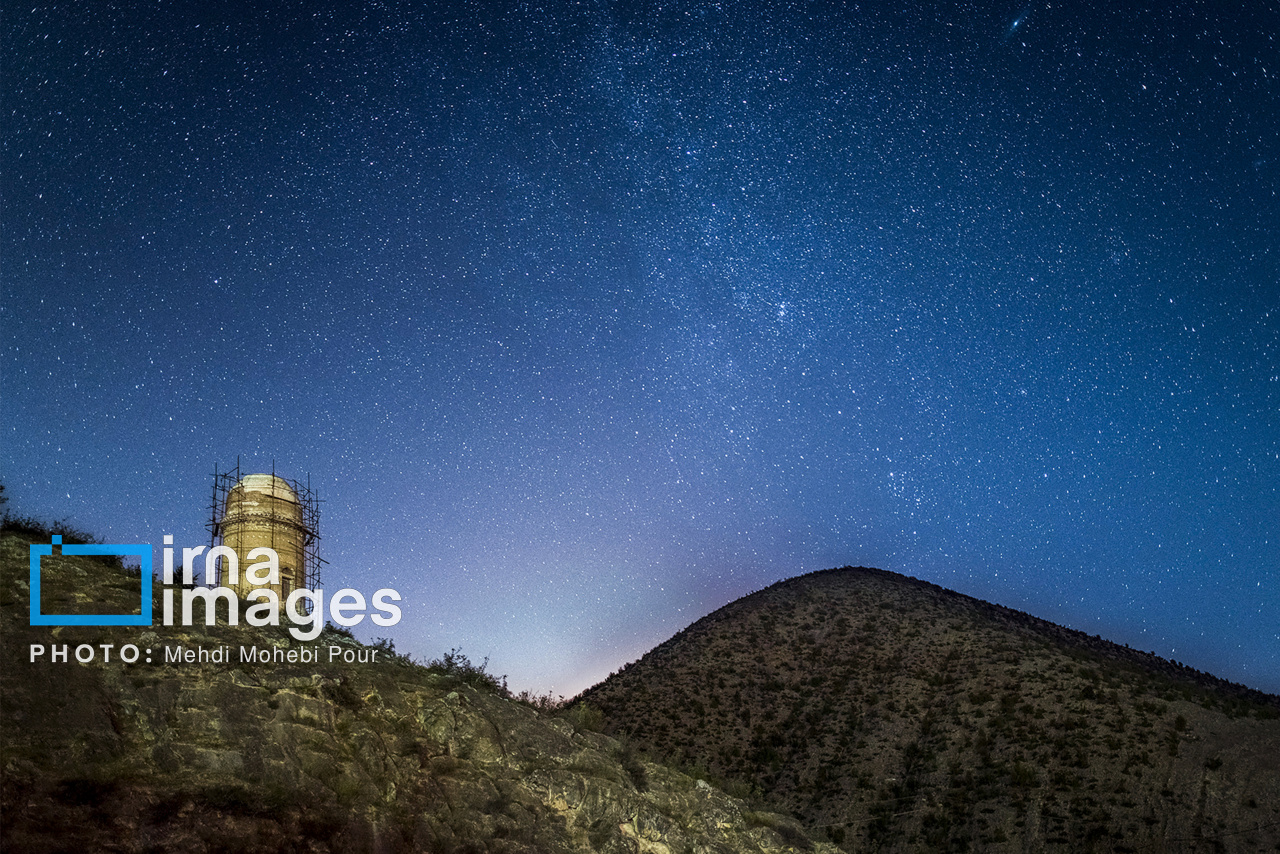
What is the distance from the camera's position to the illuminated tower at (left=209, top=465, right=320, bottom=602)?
28906 millimetres

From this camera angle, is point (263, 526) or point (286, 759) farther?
point (263, 526)

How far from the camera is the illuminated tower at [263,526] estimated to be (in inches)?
Answer: 1138

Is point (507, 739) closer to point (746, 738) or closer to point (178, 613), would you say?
point (178, 613)

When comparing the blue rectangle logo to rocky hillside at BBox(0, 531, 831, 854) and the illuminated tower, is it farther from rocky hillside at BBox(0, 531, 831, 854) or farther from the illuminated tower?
the illuminated tower

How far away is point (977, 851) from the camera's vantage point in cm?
2928

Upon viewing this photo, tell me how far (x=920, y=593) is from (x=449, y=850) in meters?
53.1

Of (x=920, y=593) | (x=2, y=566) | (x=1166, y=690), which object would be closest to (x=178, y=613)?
(x=2, y=566)

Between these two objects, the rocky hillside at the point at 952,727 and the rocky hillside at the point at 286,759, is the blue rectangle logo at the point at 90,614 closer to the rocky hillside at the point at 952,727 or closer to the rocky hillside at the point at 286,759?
the rocky hillside at the point at 286,759

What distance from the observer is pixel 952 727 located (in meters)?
39.0

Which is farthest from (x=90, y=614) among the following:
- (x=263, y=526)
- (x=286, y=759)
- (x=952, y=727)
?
(x=952, y=727)

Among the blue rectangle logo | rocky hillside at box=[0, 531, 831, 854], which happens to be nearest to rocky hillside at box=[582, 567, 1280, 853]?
rocky hillside at box=[0, 531, 831, 854]

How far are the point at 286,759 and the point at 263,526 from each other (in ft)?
63.3

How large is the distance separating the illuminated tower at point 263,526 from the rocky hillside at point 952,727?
15616 millimetres

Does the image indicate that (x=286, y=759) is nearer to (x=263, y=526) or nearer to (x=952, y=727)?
(x=263, y=526)
